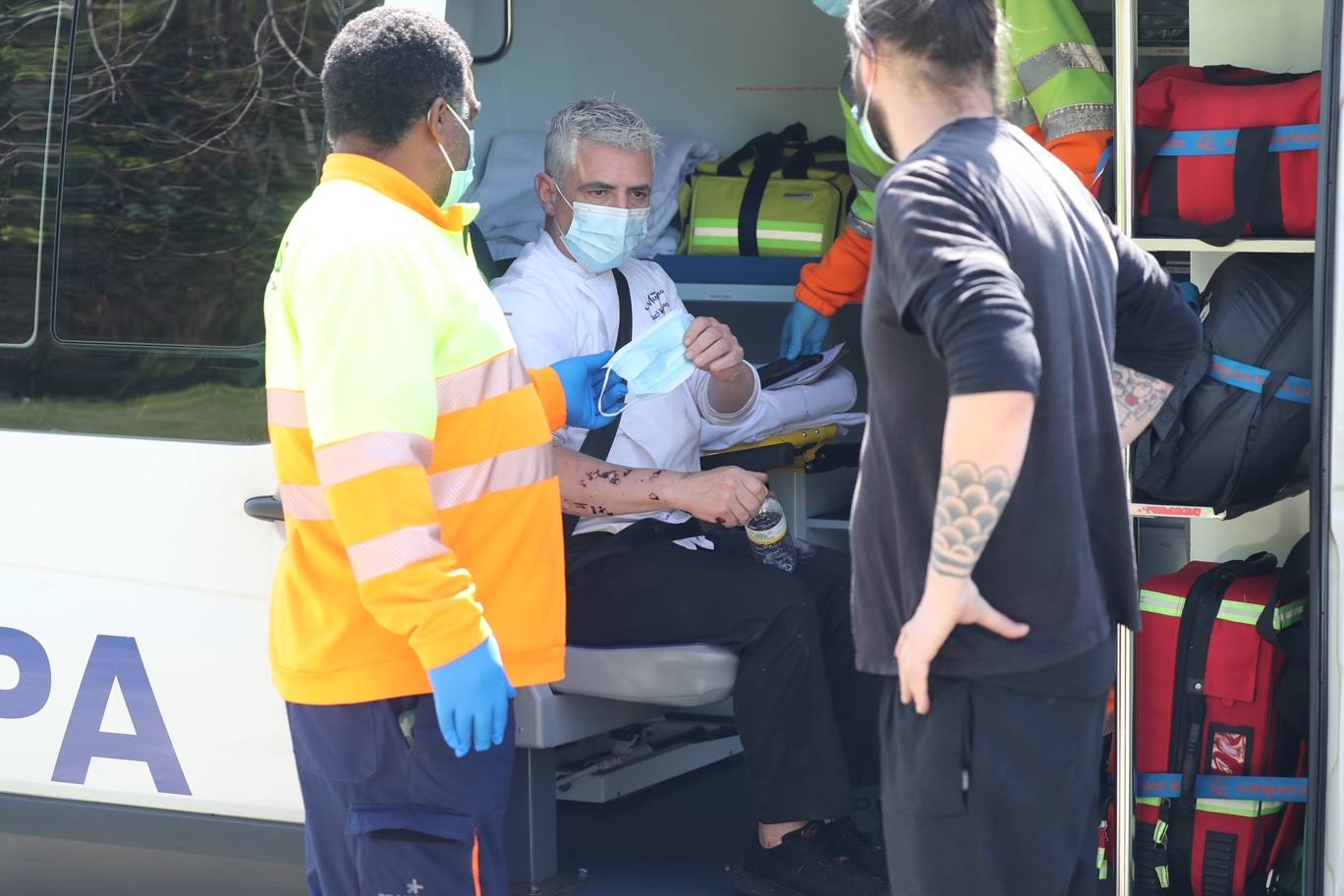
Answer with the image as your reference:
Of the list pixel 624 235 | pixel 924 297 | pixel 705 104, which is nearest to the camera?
pixel 924 297

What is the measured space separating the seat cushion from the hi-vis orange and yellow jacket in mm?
600

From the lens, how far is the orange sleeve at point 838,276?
3.30 metres

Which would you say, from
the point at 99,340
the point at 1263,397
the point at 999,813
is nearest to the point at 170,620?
the point at 99,340

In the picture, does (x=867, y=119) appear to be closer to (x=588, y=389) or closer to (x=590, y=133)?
(x=588, y=389)

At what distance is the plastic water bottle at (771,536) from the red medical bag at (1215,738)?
2.19ft

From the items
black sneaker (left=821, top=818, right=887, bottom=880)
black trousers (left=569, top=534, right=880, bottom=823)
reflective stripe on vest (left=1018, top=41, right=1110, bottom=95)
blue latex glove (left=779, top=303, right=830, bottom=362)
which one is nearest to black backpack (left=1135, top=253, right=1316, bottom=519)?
reflective stripe on vest (left=1018, top=41, right=1110, bottom=95)

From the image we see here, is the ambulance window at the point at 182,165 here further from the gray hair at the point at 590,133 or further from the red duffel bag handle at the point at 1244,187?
the red duffel bag handle at the point at 1244,187

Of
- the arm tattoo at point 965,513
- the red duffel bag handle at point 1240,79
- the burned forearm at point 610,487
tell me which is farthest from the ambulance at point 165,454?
the arm tattoo at point 965,513

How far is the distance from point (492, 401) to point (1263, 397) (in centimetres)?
126

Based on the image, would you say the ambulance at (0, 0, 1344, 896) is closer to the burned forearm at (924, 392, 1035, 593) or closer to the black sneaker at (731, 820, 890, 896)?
the black sneaker at (731, 820, 890, 896)

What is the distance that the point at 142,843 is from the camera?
2.67m

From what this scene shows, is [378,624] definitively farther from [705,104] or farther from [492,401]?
[705,104]

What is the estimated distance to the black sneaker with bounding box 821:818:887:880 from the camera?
2.74 m

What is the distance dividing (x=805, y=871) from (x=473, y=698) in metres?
1.05
